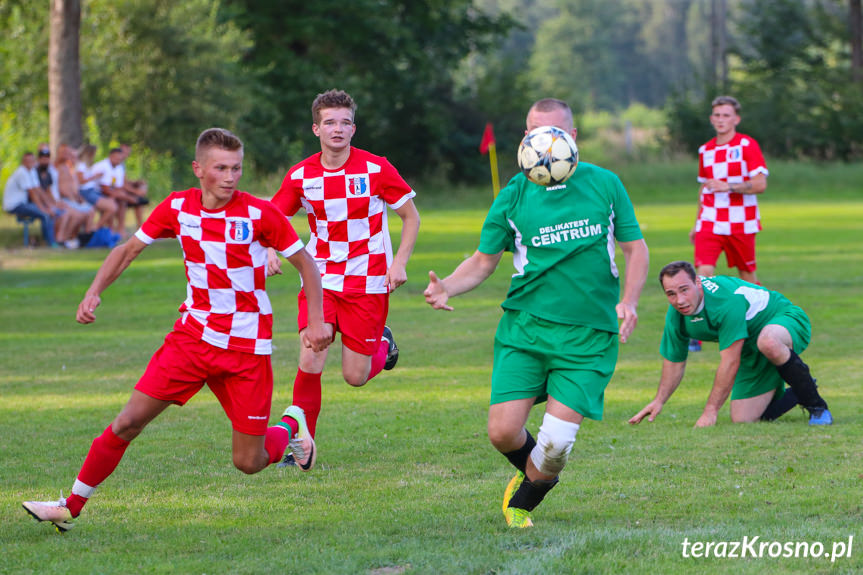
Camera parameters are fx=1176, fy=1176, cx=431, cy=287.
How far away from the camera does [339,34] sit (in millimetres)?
44562

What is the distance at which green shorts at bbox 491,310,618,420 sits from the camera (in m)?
5.43

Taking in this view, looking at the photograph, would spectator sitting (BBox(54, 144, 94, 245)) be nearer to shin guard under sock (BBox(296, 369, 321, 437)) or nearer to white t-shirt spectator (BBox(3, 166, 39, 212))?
white t-shirt spectator (BBox(3, 166, 39, 212))

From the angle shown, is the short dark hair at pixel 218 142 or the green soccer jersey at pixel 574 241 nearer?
the green soccer jersey at pixel 574 241

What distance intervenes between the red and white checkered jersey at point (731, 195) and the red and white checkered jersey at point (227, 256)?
711 cm

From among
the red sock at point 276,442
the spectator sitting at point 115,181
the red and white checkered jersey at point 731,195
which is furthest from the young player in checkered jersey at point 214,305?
the spectator sitting at point 115,181

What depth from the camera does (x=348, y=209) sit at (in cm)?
734

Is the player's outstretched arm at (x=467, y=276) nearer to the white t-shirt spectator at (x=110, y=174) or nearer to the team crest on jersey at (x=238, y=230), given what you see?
the team crest on jersey at (x=238, y=230)

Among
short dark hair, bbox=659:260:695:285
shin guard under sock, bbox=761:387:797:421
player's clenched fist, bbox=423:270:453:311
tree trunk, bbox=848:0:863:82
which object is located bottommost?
shin guard under sock, bbox=761:387:797:421

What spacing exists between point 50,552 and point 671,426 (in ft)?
14.6

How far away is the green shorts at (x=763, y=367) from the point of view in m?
8.36

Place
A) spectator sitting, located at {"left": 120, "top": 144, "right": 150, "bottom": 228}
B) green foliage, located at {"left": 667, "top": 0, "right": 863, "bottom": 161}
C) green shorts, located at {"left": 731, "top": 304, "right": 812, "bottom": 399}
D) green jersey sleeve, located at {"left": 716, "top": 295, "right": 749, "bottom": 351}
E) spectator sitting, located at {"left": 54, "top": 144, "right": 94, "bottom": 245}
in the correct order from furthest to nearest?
1. green foliage, located at {"left": 667, "top": 0, "right": 863, "bottom": 161}
2. spectator sitting, located at {"left": 120, "top": 144, "right": 150, "bottom": 228}
3. spectator sitting, located at {"left": 54, "top": 144, "right": 94, "bottom": 245}
4. green shorts, located at {"left": 731, "top": 304, "right": 812, "bottom": 399}
5. green jersey sleeve, located at {"left": 716, "top": 295, "right": 749, "bottom": 351}

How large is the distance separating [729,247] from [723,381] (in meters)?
4.29

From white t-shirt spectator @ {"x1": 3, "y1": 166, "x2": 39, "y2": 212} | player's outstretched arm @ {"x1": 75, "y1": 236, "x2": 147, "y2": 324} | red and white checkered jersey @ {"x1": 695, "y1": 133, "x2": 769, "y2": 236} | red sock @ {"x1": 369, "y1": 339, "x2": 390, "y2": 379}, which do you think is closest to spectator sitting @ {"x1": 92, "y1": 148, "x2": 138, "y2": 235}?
white t-shirt spectator @ {"x1": 3, "y1": 166, "x2": 39, "y2": 212}

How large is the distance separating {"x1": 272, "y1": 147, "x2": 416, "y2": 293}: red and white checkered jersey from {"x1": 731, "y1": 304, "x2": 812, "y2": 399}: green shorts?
2.78 meters
